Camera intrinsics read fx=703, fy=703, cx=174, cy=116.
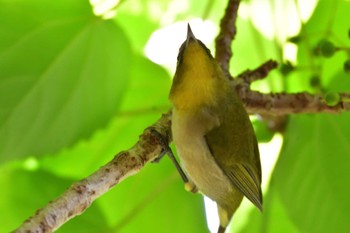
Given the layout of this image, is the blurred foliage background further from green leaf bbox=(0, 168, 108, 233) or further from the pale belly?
the pale belly

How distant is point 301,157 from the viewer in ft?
4.20

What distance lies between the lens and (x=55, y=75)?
1219 mm

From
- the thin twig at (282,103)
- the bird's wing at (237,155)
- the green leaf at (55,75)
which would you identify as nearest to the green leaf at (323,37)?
the thin twig at (282,103)

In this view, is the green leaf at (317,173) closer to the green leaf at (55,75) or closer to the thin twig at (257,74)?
the thin twig at (257,74)

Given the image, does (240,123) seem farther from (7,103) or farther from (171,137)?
(7,103)

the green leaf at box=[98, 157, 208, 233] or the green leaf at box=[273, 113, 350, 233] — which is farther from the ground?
the green leaf at box=[98, 157, 208, 233]

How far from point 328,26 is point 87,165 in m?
0.53

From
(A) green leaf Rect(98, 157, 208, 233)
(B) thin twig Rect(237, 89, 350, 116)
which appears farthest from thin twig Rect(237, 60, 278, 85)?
(A) green leaf Rect(98, 157, 208, 233)

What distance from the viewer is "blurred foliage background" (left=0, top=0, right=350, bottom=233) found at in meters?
1.19

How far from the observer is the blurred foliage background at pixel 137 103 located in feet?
3.90

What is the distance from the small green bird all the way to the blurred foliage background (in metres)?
0.18

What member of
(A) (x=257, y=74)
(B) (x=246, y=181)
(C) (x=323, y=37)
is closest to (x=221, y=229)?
(B) (x=246, y=181)

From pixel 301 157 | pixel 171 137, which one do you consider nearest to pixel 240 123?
pixel 171 137

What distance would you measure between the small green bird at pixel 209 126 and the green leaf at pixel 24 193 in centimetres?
30
